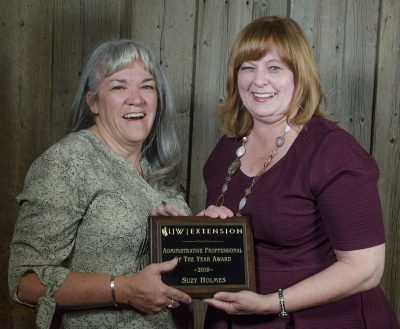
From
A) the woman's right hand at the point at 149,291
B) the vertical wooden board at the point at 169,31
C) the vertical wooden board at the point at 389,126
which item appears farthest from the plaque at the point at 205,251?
the vertical wooden board at the point at 389,126

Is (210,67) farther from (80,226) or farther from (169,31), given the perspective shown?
(80,226)

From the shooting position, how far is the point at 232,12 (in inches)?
110

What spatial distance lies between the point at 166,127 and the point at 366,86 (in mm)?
927

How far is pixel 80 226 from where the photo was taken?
6.49 ft

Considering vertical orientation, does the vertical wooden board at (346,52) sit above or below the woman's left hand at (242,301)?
above

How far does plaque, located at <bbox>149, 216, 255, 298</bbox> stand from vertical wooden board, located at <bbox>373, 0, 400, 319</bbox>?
109cm

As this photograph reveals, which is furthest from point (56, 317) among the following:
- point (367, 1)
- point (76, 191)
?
point (367, 1)

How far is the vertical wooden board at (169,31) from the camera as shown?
2826 millimetres

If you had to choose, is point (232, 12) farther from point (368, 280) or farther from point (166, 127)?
point (368, 280)

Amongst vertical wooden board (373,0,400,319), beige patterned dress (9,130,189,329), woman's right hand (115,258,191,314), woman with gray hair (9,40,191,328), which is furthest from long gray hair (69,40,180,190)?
vertical wooden board (373,0,400,319)

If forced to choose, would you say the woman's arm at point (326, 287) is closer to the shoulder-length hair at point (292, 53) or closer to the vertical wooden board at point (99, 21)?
the shoulder-length hair at point (292, 53)

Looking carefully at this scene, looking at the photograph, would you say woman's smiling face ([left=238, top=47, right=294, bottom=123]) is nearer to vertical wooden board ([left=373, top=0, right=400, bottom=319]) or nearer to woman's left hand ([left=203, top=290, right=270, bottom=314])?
woman's left hand ([left=203, top=290, right=270, bottom=314])

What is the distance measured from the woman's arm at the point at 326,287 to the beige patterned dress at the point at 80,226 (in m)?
0.32

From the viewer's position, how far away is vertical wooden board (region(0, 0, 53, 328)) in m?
2.81
